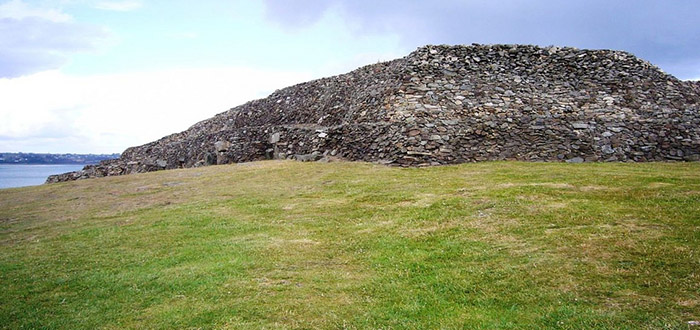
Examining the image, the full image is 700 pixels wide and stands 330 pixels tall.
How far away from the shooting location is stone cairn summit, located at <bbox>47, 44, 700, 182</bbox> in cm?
2231

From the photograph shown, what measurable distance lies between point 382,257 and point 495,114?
16.7 metres

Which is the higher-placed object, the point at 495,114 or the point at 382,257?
the point at 495,114

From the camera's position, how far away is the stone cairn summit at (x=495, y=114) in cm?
2231

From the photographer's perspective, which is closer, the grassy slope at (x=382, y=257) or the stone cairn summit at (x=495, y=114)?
the grassy slope at (x=382, y=257)

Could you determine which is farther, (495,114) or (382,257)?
(495,114)

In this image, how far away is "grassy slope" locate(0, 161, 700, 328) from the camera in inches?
300

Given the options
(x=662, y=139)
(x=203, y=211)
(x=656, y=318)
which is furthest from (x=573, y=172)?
(x=203, y=211)

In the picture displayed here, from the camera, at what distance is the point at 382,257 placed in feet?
33.6

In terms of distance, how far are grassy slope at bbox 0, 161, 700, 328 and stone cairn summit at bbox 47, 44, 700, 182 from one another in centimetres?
447

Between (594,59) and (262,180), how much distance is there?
20.8m

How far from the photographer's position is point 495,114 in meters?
24.7

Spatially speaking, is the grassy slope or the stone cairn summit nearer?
the grassy slope

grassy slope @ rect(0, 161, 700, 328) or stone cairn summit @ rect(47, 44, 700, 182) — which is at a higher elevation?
stone cairn summit @ rect(47, 44, 700, 182)

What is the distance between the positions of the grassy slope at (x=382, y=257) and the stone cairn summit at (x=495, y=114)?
447cm
